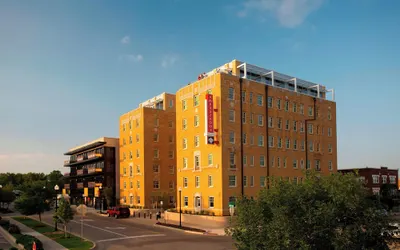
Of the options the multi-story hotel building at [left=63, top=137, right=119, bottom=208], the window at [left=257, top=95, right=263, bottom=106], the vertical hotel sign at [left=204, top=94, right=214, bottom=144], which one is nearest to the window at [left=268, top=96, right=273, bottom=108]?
the window at [left=257, top=95, right=263, bottom=106]

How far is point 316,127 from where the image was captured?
6588cm

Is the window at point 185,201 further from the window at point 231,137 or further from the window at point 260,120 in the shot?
the window at point 260,120

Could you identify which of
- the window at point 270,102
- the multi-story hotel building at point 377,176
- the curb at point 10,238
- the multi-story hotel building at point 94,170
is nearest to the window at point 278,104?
the window at point 270,102

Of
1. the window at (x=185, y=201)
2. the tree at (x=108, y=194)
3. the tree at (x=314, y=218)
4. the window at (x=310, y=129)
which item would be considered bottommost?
the tree at (x=108, y=194)

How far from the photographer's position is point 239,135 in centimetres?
5328

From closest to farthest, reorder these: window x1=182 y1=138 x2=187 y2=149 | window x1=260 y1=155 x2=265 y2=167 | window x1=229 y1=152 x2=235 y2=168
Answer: window x1=229 y1=152 x2=235 y2=168 → window x1=260 y1=155 x2=265 y2=167 → window x1=182 y1=138 x2=187 y2=149

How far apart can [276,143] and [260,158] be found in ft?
14.9

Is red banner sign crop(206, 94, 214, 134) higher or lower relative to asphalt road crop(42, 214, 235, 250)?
higher

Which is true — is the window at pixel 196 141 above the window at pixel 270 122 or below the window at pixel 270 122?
below

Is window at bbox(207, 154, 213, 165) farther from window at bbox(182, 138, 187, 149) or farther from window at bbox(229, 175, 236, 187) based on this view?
window at bbox(182, 138, 187, 149)

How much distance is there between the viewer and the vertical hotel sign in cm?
5066

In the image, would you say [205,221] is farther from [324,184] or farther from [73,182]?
[73,182]

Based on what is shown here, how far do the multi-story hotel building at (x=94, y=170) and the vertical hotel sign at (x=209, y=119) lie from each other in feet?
138

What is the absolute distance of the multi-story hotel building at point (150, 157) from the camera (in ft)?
230
